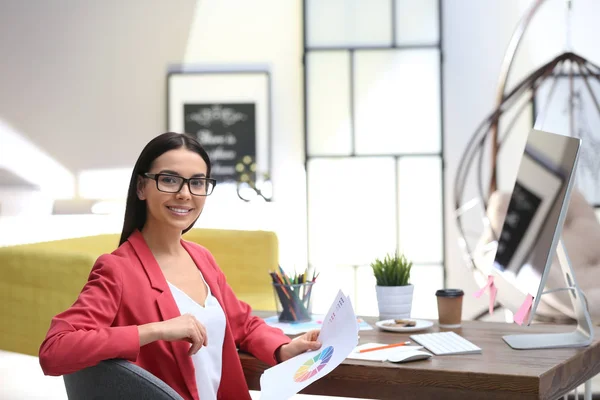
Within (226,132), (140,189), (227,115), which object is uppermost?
(227,115)

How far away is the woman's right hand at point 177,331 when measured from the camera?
1.45m

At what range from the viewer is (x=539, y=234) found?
1784mm

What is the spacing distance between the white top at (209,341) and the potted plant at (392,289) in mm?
632

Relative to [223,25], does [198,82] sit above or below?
below

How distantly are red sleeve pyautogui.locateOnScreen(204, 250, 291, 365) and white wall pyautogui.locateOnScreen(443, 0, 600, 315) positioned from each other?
3289 millimetres

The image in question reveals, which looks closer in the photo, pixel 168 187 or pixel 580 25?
pixel 168 187

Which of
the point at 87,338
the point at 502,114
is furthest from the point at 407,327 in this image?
the point at 502,114

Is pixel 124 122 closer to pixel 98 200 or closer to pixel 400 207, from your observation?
pixel 98 200

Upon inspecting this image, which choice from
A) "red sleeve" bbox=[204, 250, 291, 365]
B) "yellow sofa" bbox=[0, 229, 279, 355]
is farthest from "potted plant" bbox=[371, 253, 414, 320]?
"yellow sofa" bbox=[0, 229, 279, 355]

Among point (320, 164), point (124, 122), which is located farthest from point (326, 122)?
point (124, 122)

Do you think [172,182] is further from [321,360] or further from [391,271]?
[391,271]

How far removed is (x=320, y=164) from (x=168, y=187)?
135 inches

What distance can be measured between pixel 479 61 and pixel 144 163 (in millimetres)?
3773

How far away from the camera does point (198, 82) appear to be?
5148 millimetres
